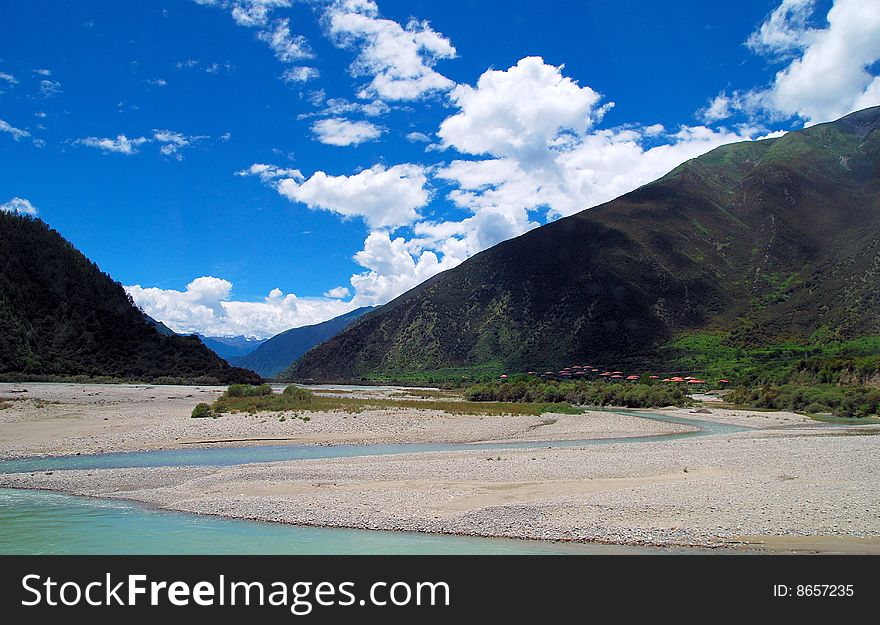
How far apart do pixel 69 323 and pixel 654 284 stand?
395 feet

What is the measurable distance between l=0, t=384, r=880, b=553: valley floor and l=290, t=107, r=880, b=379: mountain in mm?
98532

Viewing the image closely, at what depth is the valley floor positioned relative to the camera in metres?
14.1

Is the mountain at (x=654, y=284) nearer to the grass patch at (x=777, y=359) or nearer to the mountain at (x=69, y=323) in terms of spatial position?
the grass patch at (x=777, y=359)

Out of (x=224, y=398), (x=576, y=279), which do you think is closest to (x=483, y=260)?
(x=576, y=279)

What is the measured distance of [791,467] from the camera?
2216cm

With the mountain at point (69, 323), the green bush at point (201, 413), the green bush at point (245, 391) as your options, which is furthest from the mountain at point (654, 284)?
the green bush at point (201, 413)

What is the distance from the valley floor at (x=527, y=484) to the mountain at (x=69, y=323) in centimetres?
4269

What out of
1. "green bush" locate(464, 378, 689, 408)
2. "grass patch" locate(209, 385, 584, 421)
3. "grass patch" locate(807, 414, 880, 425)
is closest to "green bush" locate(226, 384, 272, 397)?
"grass patch" locate(209, 385, 584, 421)

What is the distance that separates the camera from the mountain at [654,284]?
5074 inches
